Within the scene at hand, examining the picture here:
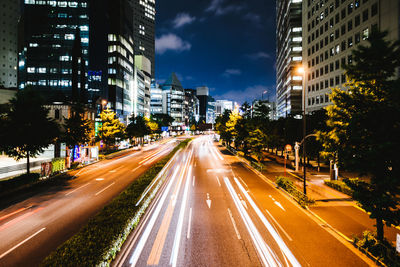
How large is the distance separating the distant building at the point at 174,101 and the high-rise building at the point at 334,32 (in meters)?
118

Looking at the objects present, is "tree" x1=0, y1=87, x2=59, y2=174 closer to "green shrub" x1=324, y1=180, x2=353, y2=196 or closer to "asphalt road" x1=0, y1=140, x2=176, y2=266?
"asphalt road" x1=0, y1=140, x2=176, y2=266

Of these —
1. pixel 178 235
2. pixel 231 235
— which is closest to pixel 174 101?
pixel 178 235

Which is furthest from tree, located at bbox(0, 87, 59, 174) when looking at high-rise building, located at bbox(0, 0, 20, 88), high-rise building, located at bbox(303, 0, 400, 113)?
high-rise building, located at bbox(0, 0, 20, 88)

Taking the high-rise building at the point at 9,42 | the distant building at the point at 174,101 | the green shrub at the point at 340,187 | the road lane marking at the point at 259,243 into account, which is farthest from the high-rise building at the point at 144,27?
the road lane marking at the point at 259,243

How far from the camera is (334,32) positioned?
158 feet

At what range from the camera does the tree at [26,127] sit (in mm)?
20047

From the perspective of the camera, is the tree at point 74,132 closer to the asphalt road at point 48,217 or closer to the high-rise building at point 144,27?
the asphalt road at point 48,217

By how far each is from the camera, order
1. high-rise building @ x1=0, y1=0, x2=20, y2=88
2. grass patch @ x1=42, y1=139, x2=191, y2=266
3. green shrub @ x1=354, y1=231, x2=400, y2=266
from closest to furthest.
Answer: grass patch @ x1=42, y1=139, x2=191, y2=266, green shrub @ x1=354, y1=231, x2=400, y2=266, high-rise building @ x1=0, y1=0, x2=20, y2=88

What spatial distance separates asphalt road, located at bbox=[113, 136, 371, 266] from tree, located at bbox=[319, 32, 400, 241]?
310 centimetres

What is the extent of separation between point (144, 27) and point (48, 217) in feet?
593

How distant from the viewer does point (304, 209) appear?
15.0 m

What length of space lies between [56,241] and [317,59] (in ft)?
220

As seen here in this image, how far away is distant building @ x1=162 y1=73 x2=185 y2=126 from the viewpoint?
536 ft

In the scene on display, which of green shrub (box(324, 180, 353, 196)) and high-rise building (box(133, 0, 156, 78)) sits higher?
high-rise building (box(133, 0, 156, 78))
